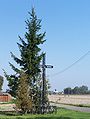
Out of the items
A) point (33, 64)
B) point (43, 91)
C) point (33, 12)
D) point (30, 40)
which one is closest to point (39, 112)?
point (43, 91)

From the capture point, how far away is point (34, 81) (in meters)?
47.0

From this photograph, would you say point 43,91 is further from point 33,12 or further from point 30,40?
point 33,12

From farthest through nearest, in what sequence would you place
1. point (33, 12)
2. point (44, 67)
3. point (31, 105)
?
point (33, 12), point (44, 67), point (31, 105)

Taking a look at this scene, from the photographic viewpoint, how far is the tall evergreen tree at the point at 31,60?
151ft

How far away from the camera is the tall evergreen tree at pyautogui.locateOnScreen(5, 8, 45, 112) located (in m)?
46.0

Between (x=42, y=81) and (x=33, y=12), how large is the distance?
826cm

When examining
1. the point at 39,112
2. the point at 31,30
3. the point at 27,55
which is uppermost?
the point at 31,30

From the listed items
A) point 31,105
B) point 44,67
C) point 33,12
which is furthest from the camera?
point 33,12

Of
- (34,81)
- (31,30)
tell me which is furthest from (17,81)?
(31,30)

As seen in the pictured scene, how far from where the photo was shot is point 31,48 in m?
46.6

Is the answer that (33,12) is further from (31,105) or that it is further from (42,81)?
(31,105)

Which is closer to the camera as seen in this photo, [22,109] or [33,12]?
[22,109]

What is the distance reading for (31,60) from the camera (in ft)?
151

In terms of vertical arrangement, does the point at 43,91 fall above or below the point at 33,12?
below
